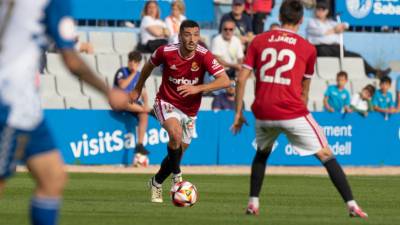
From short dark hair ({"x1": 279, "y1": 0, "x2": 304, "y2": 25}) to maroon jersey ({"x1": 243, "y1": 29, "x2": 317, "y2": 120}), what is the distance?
0.16 metres

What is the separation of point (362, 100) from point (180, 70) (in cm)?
1164

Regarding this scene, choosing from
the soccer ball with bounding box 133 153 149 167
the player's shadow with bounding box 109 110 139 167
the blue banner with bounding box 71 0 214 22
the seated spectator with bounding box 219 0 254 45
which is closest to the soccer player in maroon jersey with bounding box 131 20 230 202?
the soccer ball with bounding box 133 153 149 167

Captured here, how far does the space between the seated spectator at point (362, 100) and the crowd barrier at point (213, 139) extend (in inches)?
8.6

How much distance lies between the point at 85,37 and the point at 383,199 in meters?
12.0

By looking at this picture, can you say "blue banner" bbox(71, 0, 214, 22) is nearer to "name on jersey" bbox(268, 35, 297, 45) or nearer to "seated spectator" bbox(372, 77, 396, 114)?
"seated spectator" bbox(372, 77, 396, 114)

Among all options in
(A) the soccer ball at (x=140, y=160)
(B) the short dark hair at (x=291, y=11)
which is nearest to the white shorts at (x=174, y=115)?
(B) the short dark hair at (x=291, y=11)

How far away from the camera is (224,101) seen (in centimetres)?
2528

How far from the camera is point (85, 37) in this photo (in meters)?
26.1

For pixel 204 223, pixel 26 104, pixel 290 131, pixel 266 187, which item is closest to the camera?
pixel 26 104

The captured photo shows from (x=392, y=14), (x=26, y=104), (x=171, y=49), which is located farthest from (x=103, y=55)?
(x=26, y=104)

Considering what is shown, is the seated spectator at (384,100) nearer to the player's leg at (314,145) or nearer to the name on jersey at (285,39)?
the player's leg at (314,145)

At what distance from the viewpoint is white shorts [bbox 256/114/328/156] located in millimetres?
12086

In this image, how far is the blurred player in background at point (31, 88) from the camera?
22.9 ft

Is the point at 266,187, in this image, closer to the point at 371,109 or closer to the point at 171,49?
the point at 171,49
